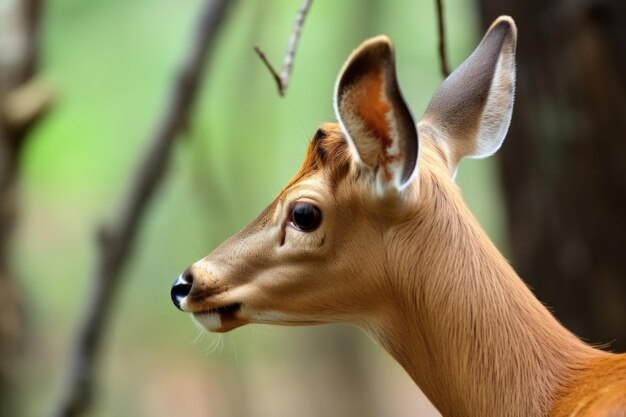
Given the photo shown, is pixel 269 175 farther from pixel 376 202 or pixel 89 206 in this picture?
pixel 376 202

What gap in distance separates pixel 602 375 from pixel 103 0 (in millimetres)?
12664

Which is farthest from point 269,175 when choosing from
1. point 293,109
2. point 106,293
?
point 106,293

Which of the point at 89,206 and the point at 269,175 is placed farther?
the point at 89,206

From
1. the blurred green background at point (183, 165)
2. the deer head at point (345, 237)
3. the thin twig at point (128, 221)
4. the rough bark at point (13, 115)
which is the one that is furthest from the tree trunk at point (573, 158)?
the blurred green background at point (183, 165)

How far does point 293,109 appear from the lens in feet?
55.7

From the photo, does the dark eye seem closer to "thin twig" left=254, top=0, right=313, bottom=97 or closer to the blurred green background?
"thin twig" left=254, top=0, right=313, bottom=97

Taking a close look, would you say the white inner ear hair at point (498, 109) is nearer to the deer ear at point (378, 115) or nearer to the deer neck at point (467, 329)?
the deer neck at point (467, 329)

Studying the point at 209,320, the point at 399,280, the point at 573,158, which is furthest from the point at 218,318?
the point at 573,158

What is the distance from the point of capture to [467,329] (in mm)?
4254

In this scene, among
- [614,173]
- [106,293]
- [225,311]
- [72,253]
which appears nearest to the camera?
[225,311]

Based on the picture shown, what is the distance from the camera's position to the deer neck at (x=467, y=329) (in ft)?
13.8

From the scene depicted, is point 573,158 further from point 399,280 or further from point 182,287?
point 182,287

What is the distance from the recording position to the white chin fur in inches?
180

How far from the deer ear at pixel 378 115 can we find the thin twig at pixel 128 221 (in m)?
4.22
